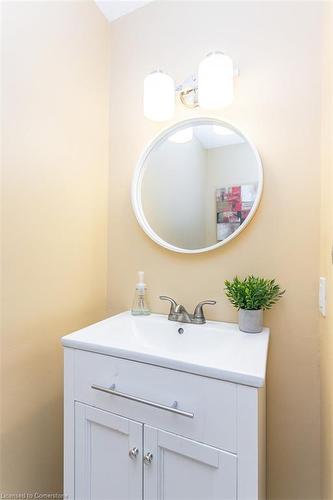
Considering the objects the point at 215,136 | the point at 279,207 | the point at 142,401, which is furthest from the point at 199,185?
the point at 142,401

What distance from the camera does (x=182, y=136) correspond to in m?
1.19

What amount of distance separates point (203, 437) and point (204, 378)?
0.49 feet

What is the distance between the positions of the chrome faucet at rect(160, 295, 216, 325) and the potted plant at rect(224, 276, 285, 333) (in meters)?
0.12

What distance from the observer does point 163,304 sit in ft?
4.00

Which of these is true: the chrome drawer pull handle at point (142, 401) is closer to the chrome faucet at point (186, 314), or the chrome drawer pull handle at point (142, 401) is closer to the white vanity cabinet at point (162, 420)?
the white vanity cabinet at point (162, 420)

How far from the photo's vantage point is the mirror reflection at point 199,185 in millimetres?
1079

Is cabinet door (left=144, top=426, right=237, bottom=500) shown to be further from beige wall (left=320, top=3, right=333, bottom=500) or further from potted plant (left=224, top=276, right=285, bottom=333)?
potted plant (left=224, top=276, right=285, bottom=333)

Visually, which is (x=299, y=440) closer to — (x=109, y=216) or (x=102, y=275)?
(x=102, y=275)

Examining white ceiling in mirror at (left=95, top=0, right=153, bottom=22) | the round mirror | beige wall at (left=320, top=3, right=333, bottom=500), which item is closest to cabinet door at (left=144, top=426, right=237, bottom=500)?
beige wall at (left=320, top=3, right=333, bottom=500)

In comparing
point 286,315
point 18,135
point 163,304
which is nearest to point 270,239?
point 286,315

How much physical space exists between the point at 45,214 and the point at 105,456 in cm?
85

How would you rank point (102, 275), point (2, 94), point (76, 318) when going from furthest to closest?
1. point (102, 275)
2. point (76, 318)
3. point (2, 94)

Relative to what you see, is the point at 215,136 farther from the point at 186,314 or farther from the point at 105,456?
the point at 105,456

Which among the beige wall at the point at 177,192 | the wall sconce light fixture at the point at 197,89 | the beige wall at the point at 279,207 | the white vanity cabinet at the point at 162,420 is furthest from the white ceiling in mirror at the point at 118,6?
the white vanity cabinet at the point at 162,420
